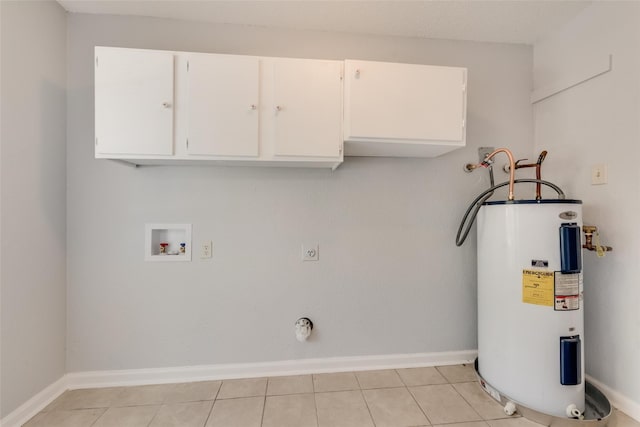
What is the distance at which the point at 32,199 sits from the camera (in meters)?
1.45

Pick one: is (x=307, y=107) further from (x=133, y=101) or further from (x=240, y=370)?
(x=240, y=370)

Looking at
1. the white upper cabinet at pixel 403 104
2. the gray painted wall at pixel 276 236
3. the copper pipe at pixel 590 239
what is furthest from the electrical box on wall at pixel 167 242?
the copper pipe at pixel 590 239

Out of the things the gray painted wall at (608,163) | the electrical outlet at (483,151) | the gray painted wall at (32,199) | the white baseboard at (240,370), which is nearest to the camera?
the gray painted wall at (32,199)

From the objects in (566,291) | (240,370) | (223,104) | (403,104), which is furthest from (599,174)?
(240,370)

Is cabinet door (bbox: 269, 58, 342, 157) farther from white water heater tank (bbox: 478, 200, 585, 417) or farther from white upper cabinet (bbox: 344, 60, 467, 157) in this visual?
white water heater tank (bbox: 478, 200, 585, 417)

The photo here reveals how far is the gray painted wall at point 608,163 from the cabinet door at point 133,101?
2.48 m

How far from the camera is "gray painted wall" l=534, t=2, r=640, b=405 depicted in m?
1.44

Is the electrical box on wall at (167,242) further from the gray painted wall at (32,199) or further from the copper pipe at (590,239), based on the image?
the copper pipe at (590,239)

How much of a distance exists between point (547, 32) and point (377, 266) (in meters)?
2.03

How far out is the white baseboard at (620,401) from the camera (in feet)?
4.61

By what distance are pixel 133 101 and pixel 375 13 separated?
151cm

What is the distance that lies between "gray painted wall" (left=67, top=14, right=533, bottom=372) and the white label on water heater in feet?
1.94

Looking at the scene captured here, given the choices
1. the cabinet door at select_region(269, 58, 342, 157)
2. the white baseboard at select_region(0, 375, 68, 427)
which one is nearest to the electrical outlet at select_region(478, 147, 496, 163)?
the cabinet door at select_region(269, 58, 342, 157)

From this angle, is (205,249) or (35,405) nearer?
(35,405)
